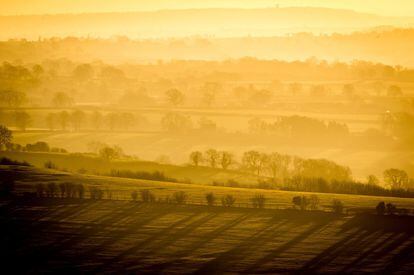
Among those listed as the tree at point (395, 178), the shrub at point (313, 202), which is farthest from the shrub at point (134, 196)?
the tree at point (395, 178)

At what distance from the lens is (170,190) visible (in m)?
48.3

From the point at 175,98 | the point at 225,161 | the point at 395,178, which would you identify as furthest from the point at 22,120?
the point at 395,178

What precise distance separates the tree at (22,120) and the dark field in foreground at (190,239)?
5246 cm

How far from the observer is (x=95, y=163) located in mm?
65938

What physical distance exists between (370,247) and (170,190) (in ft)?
55.3

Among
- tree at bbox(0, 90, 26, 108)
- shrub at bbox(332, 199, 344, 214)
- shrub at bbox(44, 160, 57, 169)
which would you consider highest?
tree at bbox(0, 90, 26, 108)

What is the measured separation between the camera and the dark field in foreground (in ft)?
107

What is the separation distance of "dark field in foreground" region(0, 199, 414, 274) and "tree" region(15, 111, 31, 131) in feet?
172

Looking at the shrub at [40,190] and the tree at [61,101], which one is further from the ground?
the tree at [61,101]

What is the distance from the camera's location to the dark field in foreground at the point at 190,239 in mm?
32719

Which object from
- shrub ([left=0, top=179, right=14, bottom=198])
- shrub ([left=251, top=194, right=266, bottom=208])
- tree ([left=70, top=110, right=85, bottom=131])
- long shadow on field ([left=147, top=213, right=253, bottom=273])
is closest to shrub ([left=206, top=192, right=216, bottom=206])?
shrub ([left=251, top=194, right=266, bottom=208])

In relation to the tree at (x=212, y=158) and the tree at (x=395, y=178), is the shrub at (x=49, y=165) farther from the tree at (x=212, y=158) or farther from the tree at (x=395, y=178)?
the tree at (x=395, y=178)

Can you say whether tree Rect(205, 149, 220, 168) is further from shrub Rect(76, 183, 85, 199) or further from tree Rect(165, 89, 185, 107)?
tree Rect(165, 89, 185, 107)

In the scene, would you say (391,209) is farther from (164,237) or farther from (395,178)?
(395,178)
